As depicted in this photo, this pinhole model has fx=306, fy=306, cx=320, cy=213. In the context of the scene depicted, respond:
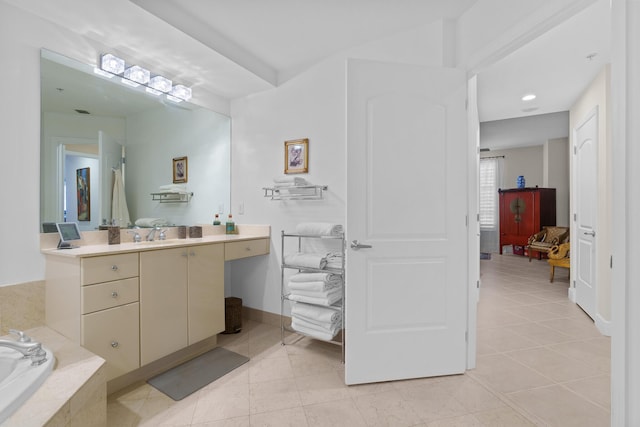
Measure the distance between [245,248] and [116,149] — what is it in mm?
1250

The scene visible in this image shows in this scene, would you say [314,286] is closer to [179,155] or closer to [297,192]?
[297,192]

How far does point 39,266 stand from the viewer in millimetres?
1850

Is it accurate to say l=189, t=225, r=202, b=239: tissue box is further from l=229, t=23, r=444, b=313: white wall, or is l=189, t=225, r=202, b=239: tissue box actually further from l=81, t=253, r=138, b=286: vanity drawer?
l=81, t=253, r=138, b=286: vanity drawer

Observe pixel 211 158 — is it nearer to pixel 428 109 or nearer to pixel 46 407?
pixel 428 109

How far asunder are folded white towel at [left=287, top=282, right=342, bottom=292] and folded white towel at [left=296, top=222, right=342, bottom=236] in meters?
0.39

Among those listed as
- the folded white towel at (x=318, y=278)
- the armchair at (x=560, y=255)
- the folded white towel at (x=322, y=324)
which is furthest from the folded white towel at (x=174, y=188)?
the armchair at (x=560, y=255)

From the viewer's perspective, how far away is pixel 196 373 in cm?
208

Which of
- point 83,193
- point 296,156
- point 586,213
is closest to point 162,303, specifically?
point 83,193

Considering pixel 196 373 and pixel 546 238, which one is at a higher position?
pixel 546 238

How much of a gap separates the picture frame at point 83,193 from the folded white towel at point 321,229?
1.49 m

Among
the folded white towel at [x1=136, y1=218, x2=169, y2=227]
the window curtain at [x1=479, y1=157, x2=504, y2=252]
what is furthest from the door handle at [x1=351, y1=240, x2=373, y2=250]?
the window curtain at [x1=479, y1=157, x2=504, y2=252]

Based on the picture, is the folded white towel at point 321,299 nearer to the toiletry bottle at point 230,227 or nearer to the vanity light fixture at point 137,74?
the toiletry bottle at point 230,227

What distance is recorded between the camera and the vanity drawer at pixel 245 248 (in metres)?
2.56

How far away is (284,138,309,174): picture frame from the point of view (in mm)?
2752
